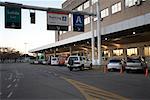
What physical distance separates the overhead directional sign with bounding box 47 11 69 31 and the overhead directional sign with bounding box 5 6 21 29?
5.40 metres

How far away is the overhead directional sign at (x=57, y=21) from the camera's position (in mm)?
42256

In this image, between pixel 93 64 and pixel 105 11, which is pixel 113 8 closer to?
pixel 105 11

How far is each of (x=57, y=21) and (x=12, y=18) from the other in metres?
7.25

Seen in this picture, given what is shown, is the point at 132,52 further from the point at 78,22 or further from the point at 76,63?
the point at 76,63

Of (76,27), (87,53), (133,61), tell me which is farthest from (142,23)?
(87,53)

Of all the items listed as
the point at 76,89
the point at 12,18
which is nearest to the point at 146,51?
the point at 12,18

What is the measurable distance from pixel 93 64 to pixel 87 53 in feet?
108

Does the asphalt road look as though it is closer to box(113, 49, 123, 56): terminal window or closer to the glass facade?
the glass facade

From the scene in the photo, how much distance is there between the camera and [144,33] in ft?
157

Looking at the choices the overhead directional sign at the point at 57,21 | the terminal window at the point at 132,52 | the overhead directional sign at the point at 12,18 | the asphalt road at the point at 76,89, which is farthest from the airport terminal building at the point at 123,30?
the asphalt road at the point at 76,89

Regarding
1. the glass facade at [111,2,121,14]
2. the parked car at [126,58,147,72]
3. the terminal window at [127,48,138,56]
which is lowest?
the parked car at [126,58,147,72]

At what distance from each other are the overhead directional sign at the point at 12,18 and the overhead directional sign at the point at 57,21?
540 cm

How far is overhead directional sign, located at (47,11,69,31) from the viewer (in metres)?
42.3

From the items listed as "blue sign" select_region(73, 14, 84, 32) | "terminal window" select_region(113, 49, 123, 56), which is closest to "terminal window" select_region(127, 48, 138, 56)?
"terminal window" select_region(113, 49, 123, 56)
